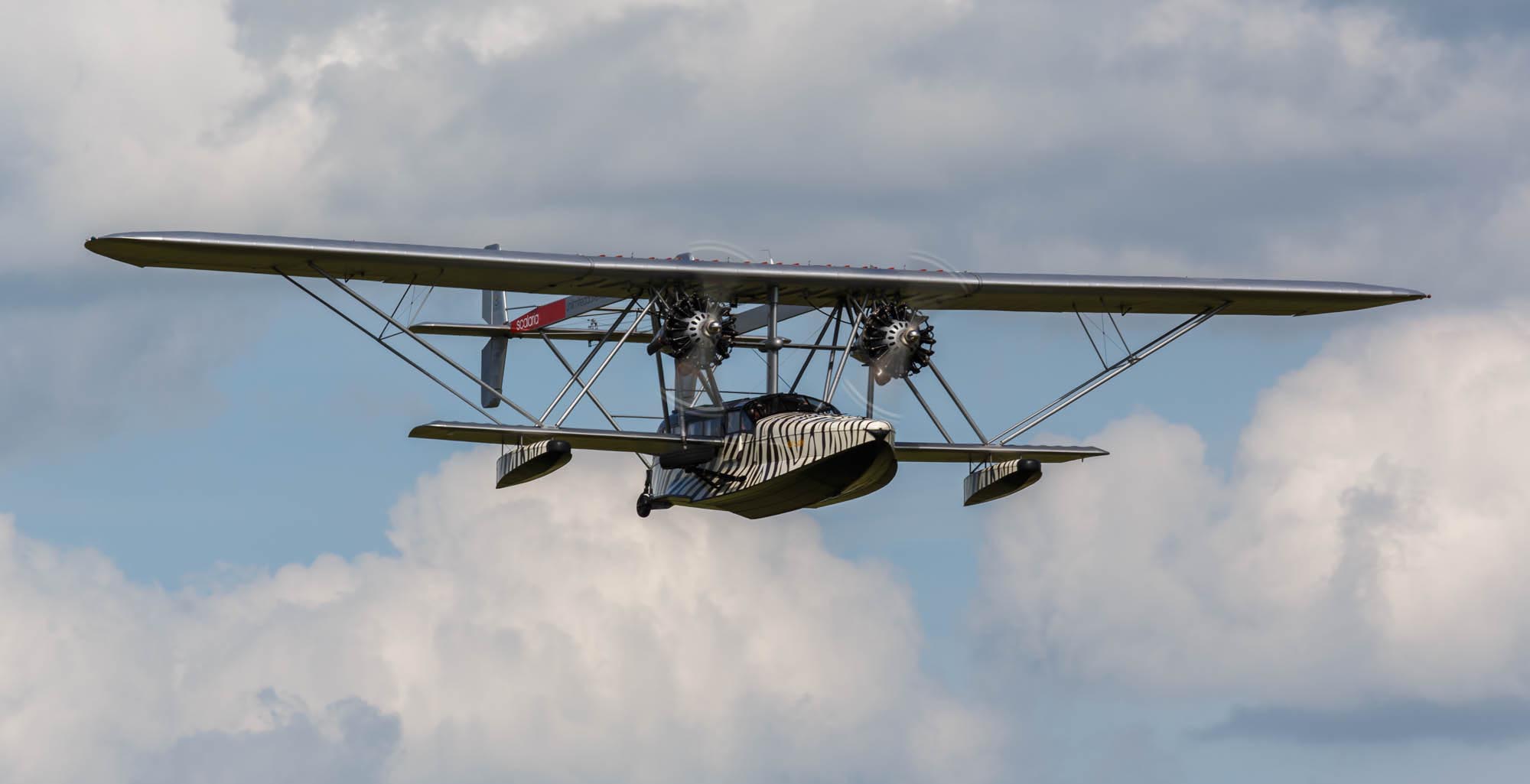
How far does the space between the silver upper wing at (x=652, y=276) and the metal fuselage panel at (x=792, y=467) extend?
11.4 feet

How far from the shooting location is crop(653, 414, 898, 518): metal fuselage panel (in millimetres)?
42875

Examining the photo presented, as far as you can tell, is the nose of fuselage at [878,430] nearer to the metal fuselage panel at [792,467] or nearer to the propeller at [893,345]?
the metal fuselage panel at [792,467]

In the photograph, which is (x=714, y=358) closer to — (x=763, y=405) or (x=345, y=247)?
(x=763, y=405)

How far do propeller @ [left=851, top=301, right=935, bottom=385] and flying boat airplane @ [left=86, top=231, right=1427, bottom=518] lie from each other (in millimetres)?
32

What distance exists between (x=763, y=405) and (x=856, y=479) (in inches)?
105

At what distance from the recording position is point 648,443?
46.1 metres

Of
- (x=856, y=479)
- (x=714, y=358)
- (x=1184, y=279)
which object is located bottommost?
(x=856, y=479)

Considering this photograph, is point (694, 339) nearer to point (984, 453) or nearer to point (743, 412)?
point (743, 412)

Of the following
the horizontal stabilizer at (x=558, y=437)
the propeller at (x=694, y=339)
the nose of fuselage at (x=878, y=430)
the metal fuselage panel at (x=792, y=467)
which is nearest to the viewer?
the nose of fuselage at (x=878, y=430)

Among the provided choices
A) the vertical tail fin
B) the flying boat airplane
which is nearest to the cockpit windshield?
the flying boat airplane

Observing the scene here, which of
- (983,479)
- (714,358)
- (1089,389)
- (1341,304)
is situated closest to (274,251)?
(714,358)

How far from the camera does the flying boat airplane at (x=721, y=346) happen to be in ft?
143

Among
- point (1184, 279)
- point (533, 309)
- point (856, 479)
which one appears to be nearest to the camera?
point (856, 479)

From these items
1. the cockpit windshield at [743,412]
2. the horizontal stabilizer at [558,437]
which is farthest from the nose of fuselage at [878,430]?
the horizontal stabilizer at [558,437]
